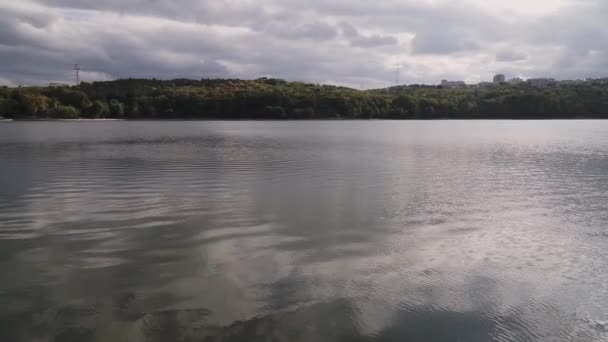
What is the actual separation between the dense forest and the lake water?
100635 millimetres

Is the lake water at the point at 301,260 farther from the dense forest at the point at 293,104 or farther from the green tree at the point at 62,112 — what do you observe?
the dense forest at the point at 293,104

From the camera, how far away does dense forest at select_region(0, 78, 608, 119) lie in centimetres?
11012

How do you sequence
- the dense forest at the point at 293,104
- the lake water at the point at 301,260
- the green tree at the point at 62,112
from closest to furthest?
the lake water at the point at 301,260 → the green tree at the point at 62,112 → the dense forest at the point at 293,104

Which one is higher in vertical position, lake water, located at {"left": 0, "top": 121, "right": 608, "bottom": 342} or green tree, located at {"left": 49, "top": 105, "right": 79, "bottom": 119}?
green tree, located at {"left": 49, "top": 105, "right": 79, "bottom": 119}

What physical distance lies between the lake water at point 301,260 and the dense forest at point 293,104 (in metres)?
101

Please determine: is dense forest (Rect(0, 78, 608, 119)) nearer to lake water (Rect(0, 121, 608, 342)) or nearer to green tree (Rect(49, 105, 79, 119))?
green tree (Rect(49, 105, 79, 119))

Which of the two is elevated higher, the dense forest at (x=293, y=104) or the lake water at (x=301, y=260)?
the dense forest at (x=293, y=104)

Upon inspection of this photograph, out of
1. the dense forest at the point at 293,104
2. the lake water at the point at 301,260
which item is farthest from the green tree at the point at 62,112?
the lake water at the point at 301,260

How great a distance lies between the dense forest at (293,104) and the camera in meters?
110

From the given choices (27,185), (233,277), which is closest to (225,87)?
(27,185)

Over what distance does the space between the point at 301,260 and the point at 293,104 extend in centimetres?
11131

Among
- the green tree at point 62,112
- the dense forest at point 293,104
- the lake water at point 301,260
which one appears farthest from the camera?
the dense forest at point 293,104

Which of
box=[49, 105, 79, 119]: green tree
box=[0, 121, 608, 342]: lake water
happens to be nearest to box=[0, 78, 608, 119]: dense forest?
box=[49, 105, 79, 119]: green tree

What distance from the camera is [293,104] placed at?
11844 centimetres
